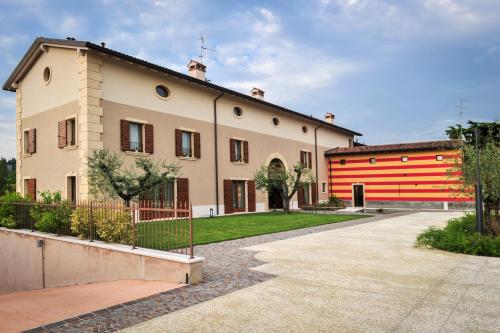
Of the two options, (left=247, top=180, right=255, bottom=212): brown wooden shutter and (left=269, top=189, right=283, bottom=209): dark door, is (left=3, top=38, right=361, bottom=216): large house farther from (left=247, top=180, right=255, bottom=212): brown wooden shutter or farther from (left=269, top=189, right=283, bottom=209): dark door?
(left=269, top=189, right=283, bottom=209): dark door

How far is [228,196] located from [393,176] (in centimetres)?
1369

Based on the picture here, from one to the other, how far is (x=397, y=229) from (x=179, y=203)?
9.56 m

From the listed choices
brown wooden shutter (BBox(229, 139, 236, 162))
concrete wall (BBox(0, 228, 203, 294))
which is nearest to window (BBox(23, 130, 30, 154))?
concrete wall (BBox(0, 228, 203, 294))

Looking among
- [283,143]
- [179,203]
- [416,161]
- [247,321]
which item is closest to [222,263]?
[247,321]

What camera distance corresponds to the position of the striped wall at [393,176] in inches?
979

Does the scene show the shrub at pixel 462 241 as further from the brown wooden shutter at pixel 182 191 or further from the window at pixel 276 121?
the window at pixel 276 121

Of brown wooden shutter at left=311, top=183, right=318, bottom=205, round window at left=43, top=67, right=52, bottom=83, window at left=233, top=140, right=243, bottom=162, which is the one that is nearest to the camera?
round window at left=43, top=67, right=52, bottom=83

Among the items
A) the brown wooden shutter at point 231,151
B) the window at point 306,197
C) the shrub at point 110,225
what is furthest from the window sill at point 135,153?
the window at point 306,197

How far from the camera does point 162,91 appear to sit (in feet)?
55.7

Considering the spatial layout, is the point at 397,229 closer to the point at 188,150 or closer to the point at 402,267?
the point at 402,267

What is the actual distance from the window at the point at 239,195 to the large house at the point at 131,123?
0.06 meters

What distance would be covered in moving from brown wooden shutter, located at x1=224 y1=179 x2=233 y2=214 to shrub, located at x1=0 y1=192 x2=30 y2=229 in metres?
10.1

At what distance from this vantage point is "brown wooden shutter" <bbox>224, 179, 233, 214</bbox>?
19.9 m

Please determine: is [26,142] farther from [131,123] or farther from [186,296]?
[186,296]
